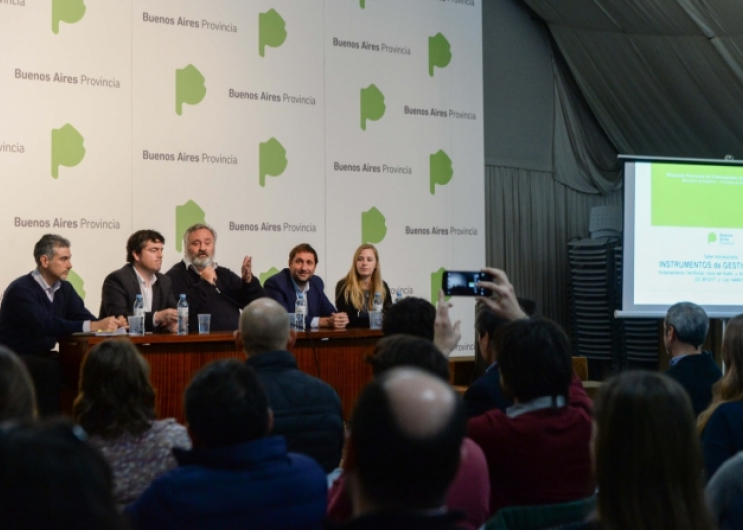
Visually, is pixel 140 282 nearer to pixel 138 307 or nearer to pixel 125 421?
pixel 138 307

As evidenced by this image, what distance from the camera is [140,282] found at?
4.95 meters

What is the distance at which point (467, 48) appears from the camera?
Result: 7.46 metres

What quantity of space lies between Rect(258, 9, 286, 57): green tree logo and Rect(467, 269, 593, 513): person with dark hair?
195 inches

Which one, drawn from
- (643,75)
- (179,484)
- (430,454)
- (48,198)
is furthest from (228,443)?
(643,75)

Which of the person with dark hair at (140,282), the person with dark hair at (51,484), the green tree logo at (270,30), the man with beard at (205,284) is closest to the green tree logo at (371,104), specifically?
the green tree logo at (270,30)

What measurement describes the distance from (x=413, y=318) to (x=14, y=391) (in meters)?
1.60

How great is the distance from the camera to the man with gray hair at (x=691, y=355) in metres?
3.20

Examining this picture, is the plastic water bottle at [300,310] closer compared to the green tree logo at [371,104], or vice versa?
the plastic water bottle at [300,310]

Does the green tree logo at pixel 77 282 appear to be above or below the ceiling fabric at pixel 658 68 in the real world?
below

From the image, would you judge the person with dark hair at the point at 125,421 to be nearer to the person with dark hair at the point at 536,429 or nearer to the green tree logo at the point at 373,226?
the person with dark hair at the point at 536,429

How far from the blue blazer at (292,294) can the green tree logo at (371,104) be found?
1807 mm

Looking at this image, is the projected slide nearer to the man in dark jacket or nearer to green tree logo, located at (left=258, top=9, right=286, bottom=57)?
green tree logo, located at (left=258, top=9, right=286, bottom=57)

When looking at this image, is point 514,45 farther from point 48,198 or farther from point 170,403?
point 170,403

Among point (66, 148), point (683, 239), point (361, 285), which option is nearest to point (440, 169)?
point (361, 285)
